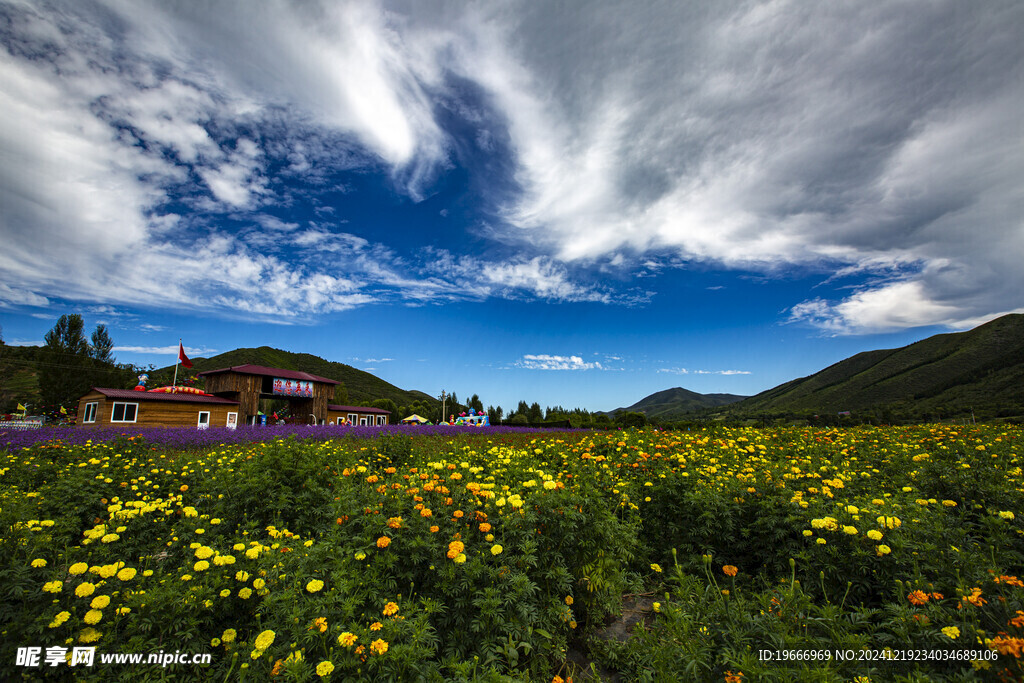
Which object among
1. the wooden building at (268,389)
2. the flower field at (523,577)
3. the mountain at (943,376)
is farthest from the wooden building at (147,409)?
the mountain at (943,376)

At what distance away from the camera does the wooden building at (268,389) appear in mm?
30188

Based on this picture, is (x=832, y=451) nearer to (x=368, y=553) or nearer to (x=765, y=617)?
(x=765, y=617)

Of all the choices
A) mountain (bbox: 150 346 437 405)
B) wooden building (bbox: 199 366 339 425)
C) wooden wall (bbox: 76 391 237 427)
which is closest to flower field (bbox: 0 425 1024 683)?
wooden wall (bbox: 76 391 237 427)

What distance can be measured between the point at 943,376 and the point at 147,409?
5630 inches

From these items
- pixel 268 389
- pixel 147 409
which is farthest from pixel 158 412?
pixel 268 389

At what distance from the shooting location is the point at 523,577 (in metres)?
2.65

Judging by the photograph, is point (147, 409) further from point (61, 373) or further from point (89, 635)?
point (89, 635)

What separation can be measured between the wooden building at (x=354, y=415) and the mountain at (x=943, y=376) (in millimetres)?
58188

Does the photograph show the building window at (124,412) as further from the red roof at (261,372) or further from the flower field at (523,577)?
the flower field at (523,577)

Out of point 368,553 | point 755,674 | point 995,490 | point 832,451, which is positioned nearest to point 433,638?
point 368,553

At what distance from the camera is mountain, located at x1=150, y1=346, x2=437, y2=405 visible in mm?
100250

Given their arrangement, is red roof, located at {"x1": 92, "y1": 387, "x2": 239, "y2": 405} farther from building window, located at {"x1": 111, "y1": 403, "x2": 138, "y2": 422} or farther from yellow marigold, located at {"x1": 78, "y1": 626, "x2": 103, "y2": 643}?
yellow marigold, located at {"x1": 78, "y1": 626, "x2": 103, "y2": 643}

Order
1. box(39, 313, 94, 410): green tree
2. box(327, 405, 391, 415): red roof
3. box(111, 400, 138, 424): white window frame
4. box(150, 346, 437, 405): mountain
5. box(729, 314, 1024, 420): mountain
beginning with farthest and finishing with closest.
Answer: box(150, 346, 437, 405): mountain, box(729, 314, 1024, 420): mountain, box(327, 405, 391, 415): red roof, box(39, 313, 94, 410): green tree, box(111, 400, 138, 424): white window frame

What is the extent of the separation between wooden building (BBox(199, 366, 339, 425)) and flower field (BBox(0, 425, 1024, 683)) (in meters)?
29.2
